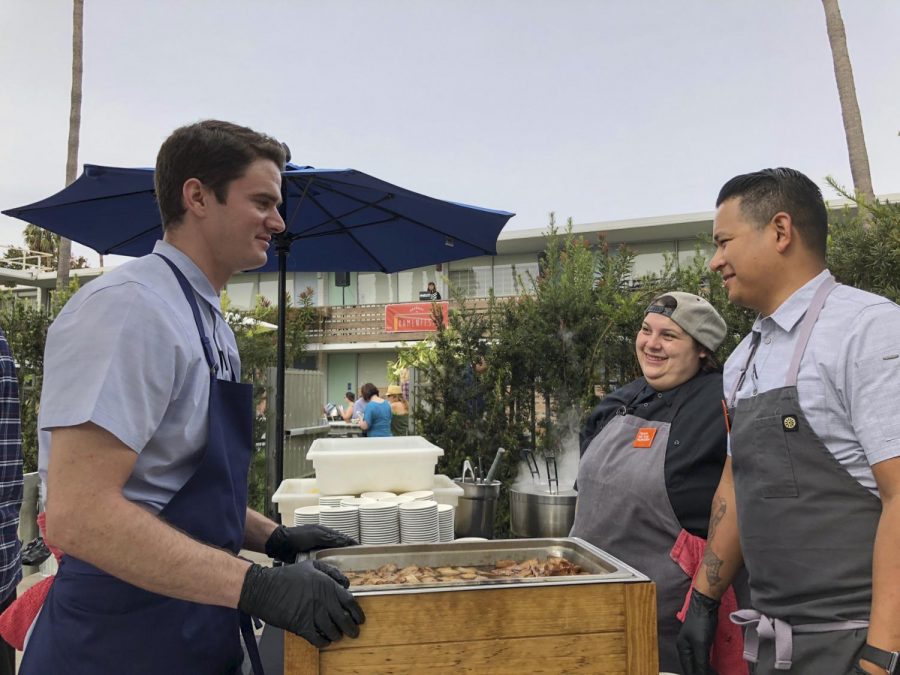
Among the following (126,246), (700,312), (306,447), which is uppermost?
(126,246)

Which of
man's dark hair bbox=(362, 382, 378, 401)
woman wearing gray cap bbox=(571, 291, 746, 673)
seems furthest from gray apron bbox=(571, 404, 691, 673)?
man's dark hair bbox=(362, 382, 378, 401)

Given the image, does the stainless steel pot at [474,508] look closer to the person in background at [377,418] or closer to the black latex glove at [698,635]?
the black latex glove at [698,635]


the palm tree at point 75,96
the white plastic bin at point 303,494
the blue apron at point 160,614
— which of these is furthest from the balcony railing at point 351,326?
the blue apron at point 160,614

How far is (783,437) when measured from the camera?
155 centimetres

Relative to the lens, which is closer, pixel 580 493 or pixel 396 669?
pixel 396 669

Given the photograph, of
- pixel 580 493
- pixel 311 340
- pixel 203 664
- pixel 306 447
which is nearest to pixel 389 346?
pixel 311 340

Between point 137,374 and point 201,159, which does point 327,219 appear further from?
point 137,374

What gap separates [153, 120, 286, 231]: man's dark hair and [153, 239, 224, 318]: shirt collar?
2.9 inches

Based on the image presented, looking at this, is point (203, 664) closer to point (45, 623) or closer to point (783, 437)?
point (45, 623)

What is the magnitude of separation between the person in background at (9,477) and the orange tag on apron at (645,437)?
2371 millimetres

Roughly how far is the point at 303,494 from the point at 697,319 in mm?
2372

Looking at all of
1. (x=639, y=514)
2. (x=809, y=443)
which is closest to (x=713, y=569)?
(x=639, y=514)

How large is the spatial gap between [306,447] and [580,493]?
15.6ft

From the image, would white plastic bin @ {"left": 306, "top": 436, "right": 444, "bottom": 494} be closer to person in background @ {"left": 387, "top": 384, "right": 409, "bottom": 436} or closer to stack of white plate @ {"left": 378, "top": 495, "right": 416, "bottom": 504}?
stack of white plate @ {"left": 378, "top": 495, "right": 416, "bottom": 504}
